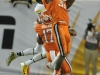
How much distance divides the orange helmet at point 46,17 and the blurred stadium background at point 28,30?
298 cm

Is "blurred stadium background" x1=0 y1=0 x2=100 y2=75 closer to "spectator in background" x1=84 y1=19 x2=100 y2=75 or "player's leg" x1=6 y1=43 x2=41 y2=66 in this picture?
"spectator in background" x1=84 y1=19 x2=100 y2=75

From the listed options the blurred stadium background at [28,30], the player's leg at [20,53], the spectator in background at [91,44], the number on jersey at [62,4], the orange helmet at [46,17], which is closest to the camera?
the number on jersey at [62,4]

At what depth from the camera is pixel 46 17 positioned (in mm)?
5594

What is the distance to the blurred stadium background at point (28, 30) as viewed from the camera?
8.61 m

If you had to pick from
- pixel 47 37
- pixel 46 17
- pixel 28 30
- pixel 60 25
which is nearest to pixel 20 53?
pixel 47 37

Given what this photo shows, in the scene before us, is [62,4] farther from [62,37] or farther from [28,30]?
[28,30]

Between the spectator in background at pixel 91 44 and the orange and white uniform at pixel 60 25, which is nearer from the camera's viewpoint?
the orange and white uniform at pixel 60 25

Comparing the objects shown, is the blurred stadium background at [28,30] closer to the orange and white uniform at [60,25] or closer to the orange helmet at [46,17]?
the orange helmet at [46,17]

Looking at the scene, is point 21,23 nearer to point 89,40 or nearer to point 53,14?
point 89,40

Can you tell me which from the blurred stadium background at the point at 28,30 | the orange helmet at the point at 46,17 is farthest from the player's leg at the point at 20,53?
the blurred stadium background at the point at 28,30

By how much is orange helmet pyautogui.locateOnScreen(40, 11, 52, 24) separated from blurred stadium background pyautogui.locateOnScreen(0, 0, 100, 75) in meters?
2.98

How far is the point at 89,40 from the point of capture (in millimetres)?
8047

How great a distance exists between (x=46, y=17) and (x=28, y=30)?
3278 millimetres

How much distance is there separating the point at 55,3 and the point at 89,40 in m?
3.17
